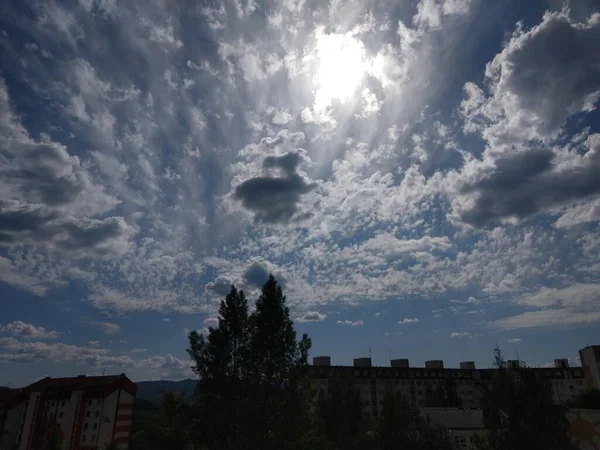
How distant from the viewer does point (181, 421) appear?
2636 centimetres

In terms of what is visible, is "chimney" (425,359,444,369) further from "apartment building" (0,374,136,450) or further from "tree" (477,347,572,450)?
"tree" (477,347,572,450)

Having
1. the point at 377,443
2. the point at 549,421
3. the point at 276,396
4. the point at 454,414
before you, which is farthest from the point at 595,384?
the point at 276,396

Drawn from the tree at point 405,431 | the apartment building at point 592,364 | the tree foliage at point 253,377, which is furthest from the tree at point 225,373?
the apartment building at point 592,364

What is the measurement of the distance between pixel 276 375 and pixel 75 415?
68602mm

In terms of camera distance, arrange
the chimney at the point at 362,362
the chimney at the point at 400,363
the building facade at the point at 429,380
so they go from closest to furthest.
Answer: the building facade at the point at 429,380 < the chimney at the point at 362,362 < the chimney at the point at 400,363

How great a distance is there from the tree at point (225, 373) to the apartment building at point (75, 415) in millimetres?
59024

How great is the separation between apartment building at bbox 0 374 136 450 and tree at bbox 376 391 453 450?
60.5 meters

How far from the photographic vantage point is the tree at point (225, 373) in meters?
24.3

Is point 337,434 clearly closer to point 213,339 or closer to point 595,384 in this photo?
point 213,339

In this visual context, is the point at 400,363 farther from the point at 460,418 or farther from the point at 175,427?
the point at 175,427

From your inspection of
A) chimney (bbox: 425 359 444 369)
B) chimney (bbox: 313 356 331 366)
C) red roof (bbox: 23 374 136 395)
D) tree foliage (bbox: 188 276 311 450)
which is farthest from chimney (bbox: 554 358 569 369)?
tree foliage (bbox: 188 276 311 450)

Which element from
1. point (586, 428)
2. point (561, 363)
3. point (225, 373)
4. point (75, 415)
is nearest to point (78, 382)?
point (75, 415)

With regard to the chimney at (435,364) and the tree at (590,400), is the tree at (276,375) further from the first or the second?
the chimney at (435,364)

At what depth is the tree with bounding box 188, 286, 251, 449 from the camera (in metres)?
24.3
